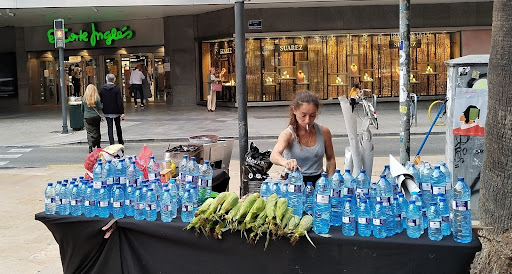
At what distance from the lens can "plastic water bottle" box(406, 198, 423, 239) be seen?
183 inches

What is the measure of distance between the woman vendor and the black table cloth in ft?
4.18

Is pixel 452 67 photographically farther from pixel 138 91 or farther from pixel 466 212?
pixel 138 91

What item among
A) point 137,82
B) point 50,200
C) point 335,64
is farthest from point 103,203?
point 137,82

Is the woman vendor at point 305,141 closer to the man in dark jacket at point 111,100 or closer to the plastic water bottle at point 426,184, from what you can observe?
the plastic water bottle at point 426,184

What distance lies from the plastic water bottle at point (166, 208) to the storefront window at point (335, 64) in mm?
22379

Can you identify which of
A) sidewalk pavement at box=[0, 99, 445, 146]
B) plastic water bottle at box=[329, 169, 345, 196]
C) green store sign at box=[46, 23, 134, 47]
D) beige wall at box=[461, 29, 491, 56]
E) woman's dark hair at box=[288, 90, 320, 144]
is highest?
green store sign at box=[46, 23, 134, 47]

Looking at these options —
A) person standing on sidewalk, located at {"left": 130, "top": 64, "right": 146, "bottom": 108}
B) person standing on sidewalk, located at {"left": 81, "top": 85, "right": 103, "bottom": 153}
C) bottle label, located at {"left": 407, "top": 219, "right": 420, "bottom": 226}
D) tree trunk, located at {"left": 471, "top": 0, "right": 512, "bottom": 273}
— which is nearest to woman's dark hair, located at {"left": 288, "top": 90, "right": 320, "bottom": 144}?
tree trunk, located at {"left": 471, "top": 0, "right": 512, "bottom": 273}

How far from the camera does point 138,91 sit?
3039 cm

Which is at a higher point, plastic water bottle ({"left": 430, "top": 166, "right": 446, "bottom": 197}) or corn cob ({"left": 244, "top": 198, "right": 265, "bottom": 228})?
plastic water bottle ({"left": 430, "top": 166, "right": 446, "bottom": 197})

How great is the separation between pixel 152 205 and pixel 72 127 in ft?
53.1

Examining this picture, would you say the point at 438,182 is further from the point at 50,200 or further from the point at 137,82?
the point at 137,82

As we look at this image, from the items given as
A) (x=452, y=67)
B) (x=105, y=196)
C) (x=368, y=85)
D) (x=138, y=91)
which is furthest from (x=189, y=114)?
(x=105, y=196)

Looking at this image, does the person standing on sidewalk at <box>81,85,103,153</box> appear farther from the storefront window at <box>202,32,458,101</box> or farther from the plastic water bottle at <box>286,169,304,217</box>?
the storefront window at <box>202,32,458,101</box>

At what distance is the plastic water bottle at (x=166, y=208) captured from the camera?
5254 millimetres
